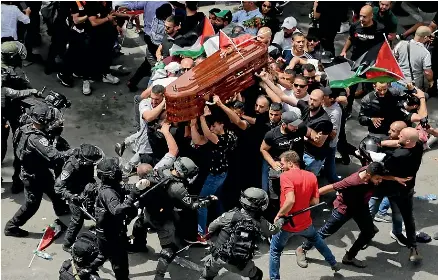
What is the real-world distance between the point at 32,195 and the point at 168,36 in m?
3.32

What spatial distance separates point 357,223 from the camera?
8.42m

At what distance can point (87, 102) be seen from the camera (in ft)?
38.8

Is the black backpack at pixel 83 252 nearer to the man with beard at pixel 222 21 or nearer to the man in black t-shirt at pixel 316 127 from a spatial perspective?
the man in black t-shirt at pixel 316 127

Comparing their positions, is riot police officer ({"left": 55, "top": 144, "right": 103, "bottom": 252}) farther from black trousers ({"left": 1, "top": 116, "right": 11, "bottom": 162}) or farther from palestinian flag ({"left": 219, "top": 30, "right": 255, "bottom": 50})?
palestinian flag ({"left": 219, "top": 30, "right": 255, "bottom": 50})

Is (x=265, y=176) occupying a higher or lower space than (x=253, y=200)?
lower

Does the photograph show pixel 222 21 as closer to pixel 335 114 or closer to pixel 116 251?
pixel 335 114

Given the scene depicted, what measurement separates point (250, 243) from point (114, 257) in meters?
1.45

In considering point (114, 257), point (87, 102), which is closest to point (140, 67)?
point (87, 102)

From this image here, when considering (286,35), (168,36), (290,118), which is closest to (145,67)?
(168,36)

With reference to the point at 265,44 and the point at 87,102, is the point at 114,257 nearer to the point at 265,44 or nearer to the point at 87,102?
the point at 265,44

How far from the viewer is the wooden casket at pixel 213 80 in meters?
8.68

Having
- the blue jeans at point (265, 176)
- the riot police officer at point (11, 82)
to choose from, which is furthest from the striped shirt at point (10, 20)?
the blue jeans at point (265, 176)

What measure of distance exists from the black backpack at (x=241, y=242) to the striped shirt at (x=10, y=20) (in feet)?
18.6

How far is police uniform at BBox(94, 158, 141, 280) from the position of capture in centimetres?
761
